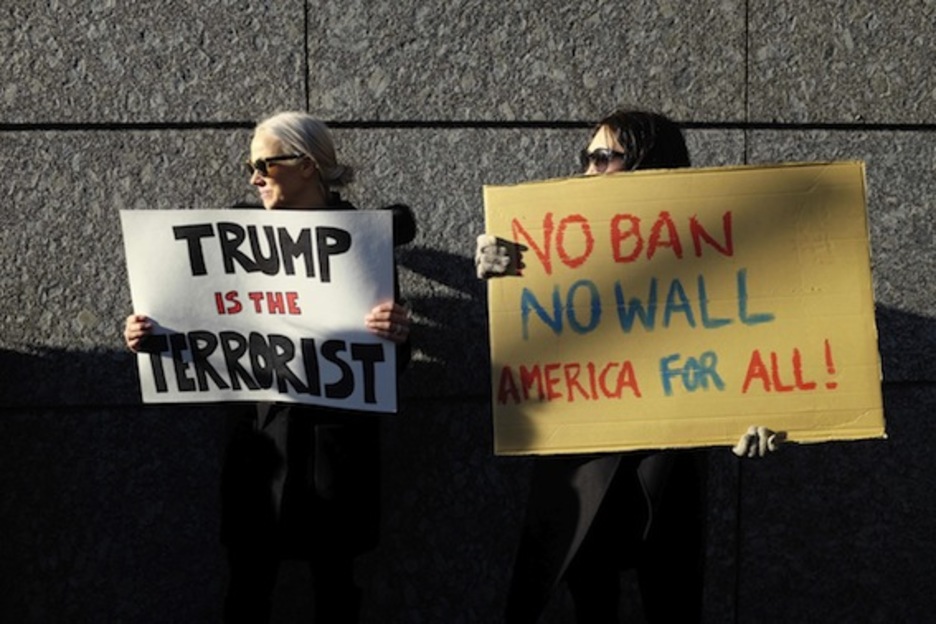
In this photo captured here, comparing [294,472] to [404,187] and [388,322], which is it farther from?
[404,187]

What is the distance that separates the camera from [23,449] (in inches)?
184

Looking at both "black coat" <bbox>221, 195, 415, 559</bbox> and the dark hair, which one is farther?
"black coat" <bbox>221, 195, 415, 559</bbox>

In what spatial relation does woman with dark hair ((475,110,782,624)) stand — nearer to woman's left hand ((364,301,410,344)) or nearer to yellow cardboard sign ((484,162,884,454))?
yellow cardboard sign ((484,162,884,454))

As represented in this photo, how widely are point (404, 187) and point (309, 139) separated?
85 cm

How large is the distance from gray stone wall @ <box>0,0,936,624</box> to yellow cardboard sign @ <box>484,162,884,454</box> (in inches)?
41.8

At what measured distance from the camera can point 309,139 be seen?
12.7 feet

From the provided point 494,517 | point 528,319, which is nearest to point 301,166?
point 528,319

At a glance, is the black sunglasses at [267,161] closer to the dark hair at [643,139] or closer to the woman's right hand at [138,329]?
the woman's right hand at [138,329]

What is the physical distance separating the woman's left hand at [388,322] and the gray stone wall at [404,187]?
886 mm

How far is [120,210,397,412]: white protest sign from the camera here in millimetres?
3816

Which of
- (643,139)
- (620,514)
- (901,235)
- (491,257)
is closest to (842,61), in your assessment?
(901,235)

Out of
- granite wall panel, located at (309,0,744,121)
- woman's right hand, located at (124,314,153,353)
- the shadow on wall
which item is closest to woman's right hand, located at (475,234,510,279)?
woman's right hand, located at (124,314,153,353)

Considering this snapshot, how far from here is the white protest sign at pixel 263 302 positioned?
12.5ft

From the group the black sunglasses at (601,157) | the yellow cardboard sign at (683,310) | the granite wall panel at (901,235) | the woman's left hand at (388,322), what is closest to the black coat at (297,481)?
the woman's left hand at (388,322)
